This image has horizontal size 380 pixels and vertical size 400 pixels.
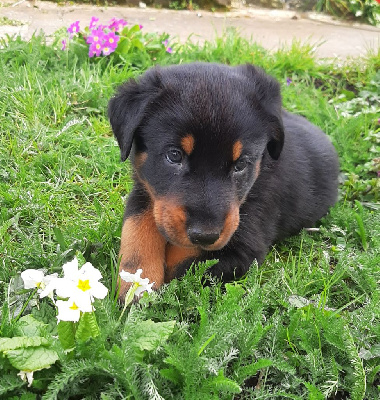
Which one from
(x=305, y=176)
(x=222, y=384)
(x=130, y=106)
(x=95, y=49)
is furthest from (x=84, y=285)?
(x=95, y=49)

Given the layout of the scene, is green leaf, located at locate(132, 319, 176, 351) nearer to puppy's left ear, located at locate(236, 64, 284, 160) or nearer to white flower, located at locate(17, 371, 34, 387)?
white flower, located at locate(17, 371, 34, 387)

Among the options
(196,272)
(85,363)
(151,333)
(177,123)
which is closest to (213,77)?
(177,123)

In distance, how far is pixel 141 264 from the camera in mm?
2400

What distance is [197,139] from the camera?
6.92 feet

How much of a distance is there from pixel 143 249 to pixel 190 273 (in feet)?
0.86

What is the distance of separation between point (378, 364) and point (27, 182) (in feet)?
7.40

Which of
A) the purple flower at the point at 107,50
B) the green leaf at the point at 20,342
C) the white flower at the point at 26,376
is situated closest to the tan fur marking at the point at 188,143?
the green leaf at the point at 20,342

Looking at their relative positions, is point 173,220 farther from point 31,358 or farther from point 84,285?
point 31,358

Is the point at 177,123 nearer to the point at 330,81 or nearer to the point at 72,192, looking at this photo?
the point at 72,192

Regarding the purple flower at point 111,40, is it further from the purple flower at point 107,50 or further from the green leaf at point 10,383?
the green leaf at point 10,383

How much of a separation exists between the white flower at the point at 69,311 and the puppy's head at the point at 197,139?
63 cm

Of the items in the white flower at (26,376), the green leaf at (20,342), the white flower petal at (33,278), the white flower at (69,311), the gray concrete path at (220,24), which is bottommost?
the gray concrete path at (220,24)

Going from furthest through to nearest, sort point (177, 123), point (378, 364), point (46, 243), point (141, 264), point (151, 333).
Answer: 1. point (46, 243)
2. point (141, 264)
3. point (177, 123)
4. point (378, 364)
5. point (151, 333)

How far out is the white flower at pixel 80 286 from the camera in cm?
159
